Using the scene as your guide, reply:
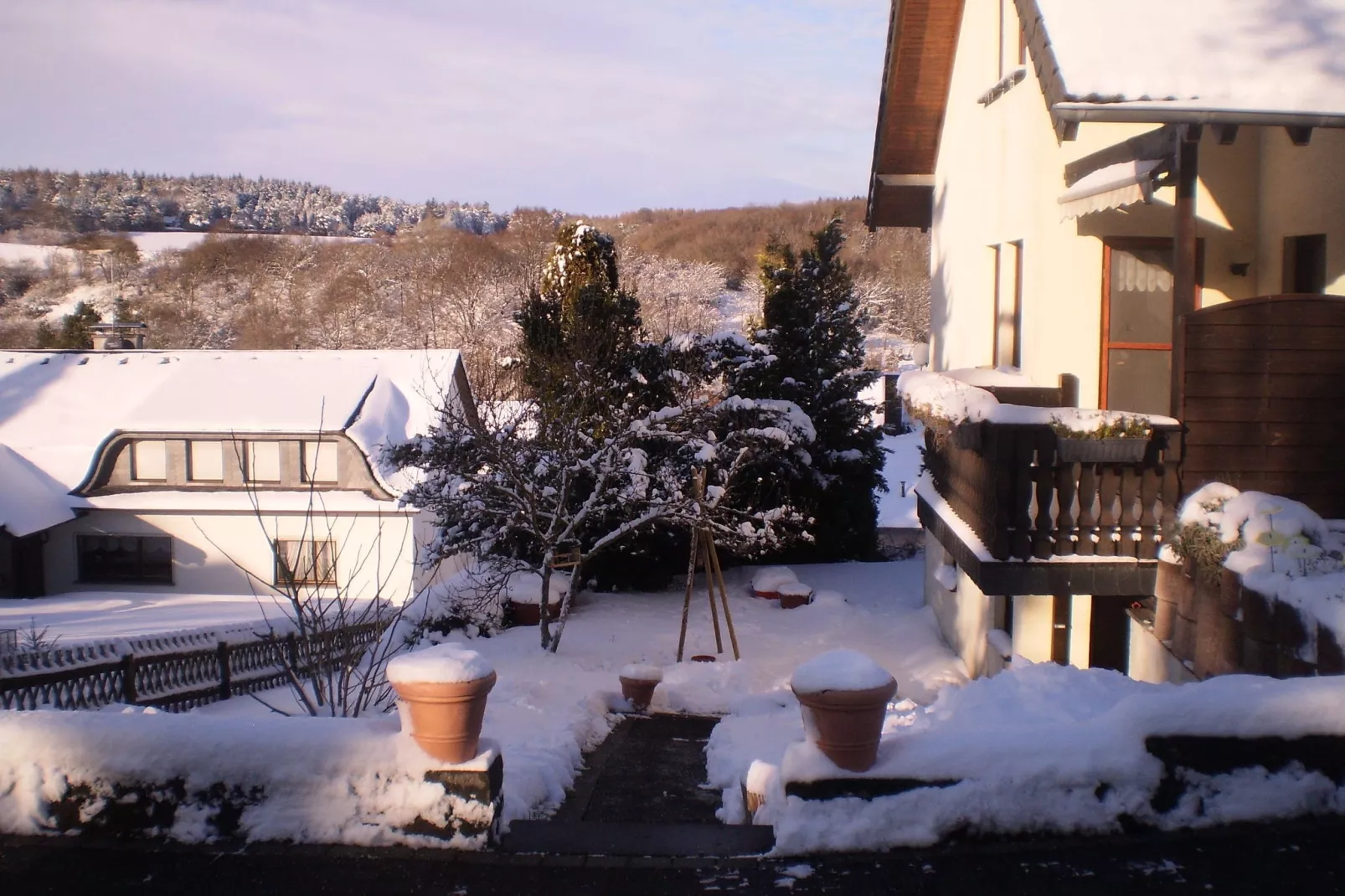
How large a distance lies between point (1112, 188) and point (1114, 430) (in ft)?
5.47

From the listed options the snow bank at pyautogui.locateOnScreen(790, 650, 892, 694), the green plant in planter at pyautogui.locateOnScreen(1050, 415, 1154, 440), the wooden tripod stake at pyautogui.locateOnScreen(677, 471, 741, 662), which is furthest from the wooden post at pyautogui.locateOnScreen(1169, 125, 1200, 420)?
the wooden tripod stake at pyautogui.locateOnScreen(677, 471, 741, 662)

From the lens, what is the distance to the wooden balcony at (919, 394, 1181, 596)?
7.00 meters

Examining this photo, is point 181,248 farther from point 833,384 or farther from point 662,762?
point 662,762

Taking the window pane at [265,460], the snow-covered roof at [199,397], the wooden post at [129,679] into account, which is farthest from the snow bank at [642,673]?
the window pane at [265,460]

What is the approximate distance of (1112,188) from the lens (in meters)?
7.19

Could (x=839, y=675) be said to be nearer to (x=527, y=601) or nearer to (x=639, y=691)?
(x=639, y=691)

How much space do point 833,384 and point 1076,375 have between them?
37.4 feet

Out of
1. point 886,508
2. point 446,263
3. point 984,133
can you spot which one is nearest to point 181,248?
point 446,263

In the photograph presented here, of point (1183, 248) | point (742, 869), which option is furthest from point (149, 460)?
point (742, 869)

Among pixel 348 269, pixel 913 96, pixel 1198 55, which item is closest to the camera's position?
pixel 1198 55

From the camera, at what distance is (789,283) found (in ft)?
67.8

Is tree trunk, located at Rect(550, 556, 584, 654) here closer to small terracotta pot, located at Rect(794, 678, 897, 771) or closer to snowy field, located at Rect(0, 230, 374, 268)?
small terracotta pot, located at Rect(794, 678, 897, 771)

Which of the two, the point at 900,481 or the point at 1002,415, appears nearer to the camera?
the point at 1002,415

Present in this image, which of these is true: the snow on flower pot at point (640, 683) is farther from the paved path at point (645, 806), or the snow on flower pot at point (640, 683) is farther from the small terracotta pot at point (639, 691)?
the paved path at point (645, 806)
